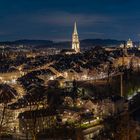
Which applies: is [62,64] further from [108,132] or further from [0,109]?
[108,132]

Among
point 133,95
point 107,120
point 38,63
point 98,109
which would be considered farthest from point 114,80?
point 38,63

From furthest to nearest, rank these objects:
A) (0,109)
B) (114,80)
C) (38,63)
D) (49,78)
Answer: (38,63), (49,78), (114,80), (0,109)

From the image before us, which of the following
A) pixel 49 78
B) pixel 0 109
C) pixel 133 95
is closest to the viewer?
pixel 0 109

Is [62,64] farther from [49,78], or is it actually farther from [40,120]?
[40,120]

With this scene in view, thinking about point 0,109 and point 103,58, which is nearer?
point 0,109

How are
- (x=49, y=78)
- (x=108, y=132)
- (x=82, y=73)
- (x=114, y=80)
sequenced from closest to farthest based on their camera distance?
(x=108, y=132), (x=114, y=80), (x=49, y=78), (x=82, y=73)

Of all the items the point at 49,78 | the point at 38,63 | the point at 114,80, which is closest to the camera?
the point at 114,80

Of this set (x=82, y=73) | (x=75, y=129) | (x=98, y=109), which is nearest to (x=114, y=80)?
(x=82, y=73)

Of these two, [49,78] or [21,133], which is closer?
[21,133]

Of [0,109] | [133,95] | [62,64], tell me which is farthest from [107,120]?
[62,64]
